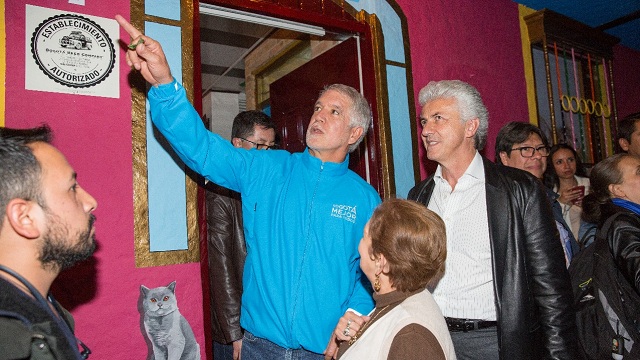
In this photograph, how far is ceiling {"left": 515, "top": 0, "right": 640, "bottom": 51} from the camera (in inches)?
182

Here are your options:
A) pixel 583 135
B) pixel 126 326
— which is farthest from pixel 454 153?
pixel 583 135

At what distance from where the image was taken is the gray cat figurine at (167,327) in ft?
7.32

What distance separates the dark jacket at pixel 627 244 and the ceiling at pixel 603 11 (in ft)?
10.4

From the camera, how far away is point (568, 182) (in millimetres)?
3631

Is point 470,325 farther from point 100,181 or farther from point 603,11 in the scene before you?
point 603,11

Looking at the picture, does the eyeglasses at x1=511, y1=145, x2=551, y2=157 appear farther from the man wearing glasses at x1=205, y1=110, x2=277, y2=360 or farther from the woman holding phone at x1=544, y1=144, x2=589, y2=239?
the man wearing glasses at x1=205, y1=110, x2=277, y2=360

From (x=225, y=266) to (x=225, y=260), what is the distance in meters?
0.03

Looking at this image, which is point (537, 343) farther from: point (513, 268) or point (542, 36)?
point (542, 36)

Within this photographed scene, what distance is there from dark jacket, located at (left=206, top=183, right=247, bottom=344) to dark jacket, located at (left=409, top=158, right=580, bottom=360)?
4.25 ft

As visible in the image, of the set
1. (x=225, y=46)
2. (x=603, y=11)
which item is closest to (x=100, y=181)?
(x=225, y=46)

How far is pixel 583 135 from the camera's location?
5078mm

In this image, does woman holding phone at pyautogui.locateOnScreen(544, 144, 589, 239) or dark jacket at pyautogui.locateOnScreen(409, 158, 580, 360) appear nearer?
dark jacket at pyautogui.locateOnScreen(409, 158, 580, 360)

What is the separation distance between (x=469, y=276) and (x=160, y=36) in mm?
1979

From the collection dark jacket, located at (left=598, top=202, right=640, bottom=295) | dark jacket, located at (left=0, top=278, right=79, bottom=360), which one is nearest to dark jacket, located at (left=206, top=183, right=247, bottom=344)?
dark jacket, located at (left=0, top=278, right=79, bottom=360)
